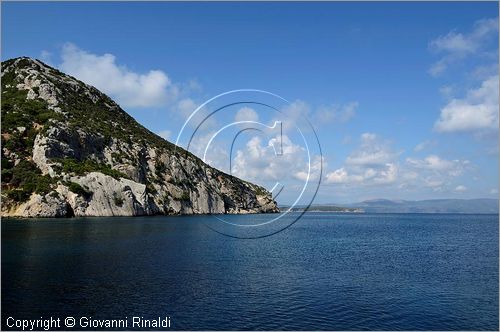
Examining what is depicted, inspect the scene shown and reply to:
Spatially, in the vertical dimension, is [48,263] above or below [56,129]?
below

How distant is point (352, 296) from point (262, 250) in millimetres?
39352

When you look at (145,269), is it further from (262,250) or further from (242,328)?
(262,250)

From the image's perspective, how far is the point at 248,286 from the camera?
4838 centimetres

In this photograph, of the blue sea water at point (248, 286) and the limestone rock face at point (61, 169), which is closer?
the blue sea water at point (248, 286)

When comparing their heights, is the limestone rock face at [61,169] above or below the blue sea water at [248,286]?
above

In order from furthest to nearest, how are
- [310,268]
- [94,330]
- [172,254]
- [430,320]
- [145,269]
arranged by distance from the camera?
[172,254] < [310,268] < [145,269] < [430,320] < [94,330]

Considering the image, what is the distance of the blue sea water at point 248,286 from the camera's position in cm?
3688

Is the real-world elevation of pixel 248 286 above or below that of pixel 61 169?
below

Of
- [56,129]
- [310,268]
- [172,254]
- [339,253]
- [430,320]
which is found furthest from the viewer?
[56,129]

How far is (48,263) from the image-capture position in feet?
187

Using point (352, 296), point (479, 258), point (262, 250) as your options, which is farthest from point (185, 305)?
point (479, 258)

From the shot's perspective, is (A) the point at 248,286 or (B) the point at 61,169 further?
(B) the point at 61,169

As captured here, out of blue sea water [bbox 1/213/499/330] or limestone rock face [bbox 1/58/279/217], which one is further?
limestone rock face [bbox 1/58/279/217]

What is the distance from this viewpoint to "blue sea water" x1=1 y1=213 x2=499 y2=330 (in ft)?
121
